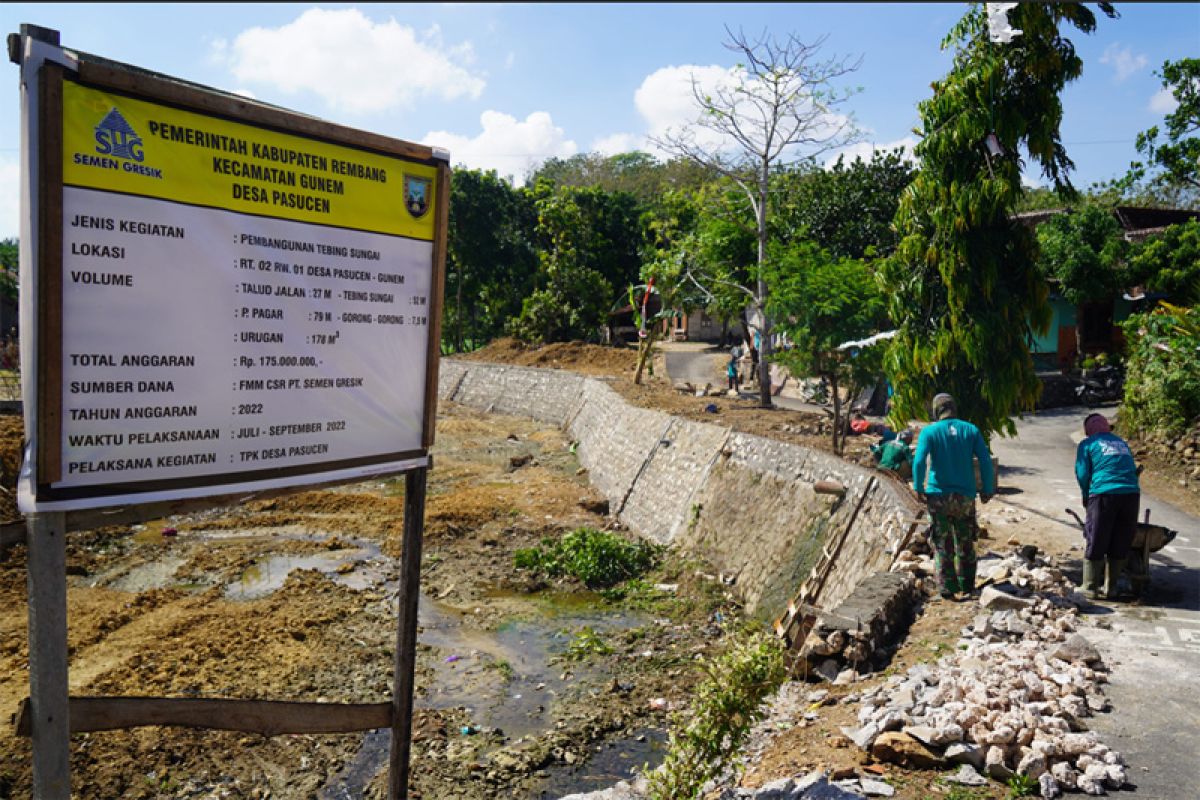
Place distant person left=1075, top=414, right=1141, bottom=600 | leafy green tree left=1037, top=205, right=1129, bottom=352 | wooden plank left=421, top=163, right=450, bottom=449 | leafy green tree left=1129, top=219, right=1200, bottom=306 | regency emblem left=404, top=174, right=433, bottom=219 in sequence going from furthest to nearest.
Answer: leafy green tree left=1037, top=205, right=1129, bottom=352, leafy green tree left=1129, top=219, right=1200, bottom=306, distant person left=1075, top=414, right=1141, bottom=600, wooden plank left=421, top=163, right=450, bottom=449, regency emblem left=404, top=174, right=433, bottom=219

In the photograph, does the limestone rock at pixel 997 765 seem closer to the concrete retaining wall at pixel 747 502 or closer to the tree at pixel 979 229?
the concrete retaining wall at pixel 747 502

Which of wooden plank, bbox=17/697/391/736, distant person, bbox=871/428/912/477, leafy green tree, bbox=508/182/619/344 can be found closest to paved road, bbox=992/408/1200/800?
distant person, bbox=871/428/912/477

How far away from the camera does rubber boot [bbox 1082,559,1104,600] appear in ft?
24.5

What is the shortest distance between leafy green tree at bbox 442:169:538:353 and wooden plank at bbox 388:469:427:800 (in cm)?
3542

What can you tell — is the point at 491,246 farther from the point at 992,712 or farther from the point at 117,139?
the point at 117,139

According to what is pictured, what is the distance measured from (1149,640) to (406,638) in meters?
5.73

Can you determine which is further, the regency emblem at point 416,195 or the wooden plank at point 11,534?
the regency emblem at point 416,195

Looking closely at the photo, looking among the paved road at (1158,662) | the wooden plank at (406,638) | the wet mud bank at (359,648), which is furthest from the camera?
the wet mud bank at (359,648)

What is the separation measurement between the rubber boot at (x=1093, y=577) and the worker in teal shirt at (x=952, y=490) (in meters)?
1.02

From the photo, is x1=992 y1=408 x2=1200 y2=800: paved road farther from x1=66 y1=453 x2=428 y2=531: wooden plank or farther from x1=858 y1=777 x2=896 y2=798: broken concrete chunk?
x1=66 y1=453 x2=428 y2=531: wooden plank

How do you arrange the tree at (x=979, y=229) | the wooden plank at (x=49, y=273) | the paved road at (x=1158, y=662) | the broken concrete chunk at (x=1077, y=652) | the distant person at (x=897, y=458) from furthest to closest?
the distant person at (x=897, y=458)
the tree at (x=979, y=229)
the broken concrete chunk at (x=1077, y=652)
the paved road at (x=1158, y=662)
the wooden plank at (x=49, y=273)

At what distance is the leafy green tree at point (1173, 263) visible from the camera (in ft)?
67.0

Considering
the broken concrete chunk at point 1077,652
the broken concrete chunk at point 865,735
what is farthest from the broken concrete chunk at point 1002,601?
the broken concrete chunk at point 865,735

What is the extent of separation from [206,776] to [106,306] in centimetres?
567
